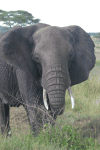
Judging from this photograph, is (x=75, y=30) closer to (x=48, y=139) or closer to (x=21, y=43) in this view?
(x=21, y=43)

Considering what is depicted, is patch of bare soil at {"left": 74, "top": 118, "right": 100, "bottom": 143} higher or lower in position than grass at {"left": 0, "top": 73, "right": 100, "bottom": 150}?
lower

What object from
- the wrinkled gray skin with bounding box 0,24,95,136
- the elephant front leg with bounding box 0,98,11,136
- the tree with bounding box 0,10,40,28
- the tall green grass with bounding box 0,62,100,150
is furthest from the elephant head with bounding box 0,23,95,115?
the tree with bounding box 0,10,40,28

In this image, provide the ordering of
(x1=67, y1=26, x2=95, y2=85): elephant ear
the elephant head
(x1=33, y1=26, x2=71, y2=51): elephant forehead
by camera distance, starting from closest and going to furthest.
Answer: the elephant head
(x1=33, y1=26, x2=71, y2=51): elephant forehead
(x1=67, y1=26, x2=95, y2=85): elephant ear

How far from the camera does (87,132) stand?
372 cm

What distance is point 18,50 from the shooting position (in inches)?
126

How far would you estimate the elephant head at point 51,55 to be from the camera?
269 centimetres

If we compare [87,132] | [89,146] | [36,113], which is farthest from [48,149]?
[87,132]

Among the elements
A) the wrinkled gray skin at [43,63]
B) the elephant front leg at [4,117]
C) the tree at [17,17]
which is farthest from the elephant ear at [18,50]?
the tree at [17,17]

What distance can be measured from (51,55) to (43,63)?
199 mm

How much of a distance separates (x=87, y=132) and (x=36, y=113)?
1112 millimetres

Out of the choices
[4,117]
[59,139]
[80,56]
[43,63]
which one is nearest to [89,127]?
[59,139]

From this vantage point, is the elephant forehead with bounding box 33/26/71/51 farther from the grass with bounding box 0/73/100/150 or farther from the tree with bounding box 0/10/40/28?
the tree with bounding box 0/10/40/28

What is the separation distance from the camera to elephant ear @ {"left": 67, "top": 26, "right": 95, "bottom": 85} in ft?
11.1

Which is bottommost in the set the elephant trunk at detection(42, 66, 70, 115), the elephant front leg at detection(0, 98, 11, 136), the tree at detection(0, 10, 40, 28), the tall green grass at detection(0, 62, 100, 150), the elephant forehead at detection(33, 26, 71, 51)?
the tree at detection(0, 10, 40, 28)
